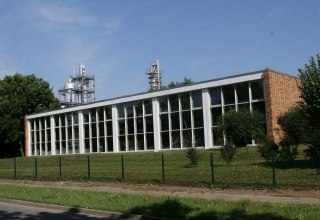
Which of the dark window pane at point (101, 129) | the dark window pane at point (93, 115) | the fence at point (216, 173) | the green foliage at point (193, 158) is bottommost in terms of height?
the fence at point (216, 173)

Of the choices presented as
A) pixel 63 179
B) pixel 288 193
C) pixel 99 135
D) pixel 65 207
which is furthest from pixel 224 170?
pixel 99 135

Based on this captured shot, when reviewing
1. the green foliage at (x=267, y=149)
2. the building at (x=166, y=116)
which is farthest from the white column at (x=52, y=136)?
the green foliage at (x=267, y=149)

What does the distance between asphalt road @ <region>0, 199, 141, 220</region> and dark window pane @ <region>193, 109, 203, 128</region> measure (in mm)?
21633

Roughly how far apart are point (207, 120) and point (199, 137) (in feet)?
5.25

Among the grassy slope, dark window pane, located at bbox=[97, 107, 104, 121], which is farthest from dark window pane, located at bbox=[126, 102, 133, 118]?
the grassy slope

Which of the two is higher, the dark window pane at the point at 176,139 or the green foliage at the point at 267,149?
the dark window pane at the point at 176,139

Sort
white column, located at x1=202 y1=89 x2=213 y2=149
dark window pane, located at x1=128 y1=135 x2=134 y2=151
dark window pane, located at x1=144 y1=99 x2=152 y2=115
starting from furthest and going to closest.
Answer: dark window pane, located at x1=128 y1=135 x2=134 y2=151
dark window pane, located at x1=144 y1=99 x2=152 y2=115
white column, located at x1=202 y1=89 x2=213 y2=149

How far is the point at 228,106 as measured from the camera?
113ft

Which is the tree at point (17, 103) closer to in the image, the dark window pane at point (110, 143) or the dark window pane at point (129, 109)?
the dark window pane at point (110, 143)

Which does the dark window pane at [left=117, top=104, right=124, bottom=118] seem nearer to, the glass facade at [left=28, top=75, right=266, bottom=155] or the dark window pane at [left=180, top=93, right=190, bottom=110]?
the glass facade at [left=28, top=75, right=266, bottom=155]

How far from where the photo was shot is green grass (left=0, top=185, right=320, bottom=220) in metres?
10.5

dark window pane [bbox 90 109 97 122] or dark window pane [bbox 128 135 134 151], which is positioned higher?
dark window pane [bbox 90 109 97 122]

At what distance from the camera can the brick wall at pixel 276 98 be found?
3117 centimetres

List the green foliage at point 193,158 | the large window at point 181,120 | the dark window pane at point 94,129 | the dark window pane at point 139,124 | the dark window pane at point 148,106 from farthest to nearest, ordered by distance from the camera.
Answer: the dark window pane at point 94,129 < the dark window pane at point 139,124 < the dark window pane at point 148,106 < the large window at point 181,120 < the green foliage at point 193,158
